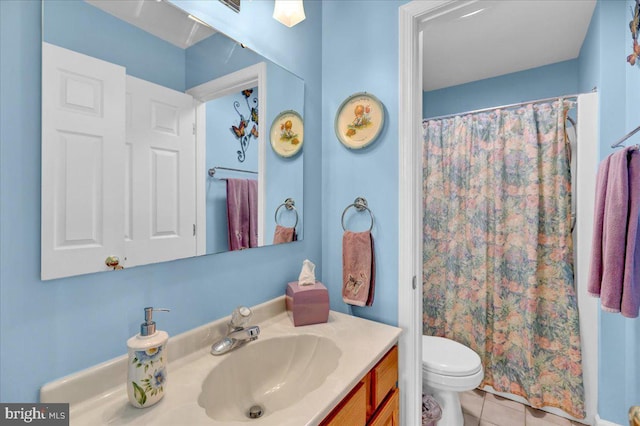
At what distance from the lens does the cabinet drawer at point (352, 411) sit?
0.75 metres

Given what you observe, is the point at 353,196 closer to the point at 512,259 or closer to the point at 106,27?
the point at 106,27

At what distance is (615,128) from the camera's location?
5.25ft

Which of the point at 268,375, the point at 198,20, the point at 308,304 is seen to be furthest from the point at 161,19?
the point at 268,375

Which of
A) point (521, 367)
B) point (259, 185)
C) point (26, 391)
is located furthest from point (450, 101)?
point (26, 391)

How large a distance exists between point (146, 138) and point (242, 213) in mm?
401

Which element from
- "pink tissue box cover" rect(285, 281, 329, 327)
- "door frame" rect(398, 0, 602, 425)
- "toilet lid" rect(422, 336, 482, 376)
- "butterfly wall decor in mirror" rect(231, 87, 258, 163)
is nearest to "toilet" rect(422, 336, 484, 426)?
"toilet lid" rect(422, 336, 482, 376)

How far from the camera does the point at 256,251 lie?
117 cm

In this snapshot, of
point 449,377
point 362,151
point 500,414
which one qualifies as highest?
point 362,151

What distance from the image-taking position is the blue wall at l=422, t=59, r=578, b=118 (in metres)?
2.54

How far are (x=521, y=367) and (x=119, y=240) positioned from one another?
8.05 feet

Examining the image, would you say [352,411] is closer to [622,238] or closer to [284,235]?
[284,235]

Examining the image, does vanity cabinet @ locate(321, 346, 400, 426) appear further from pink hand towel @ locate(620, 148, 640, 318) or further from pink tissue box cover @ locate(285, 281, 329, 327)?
pink hand towel @ locate(620, 148, 640, 318)

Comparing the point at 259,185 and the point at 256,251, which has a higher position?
the point at 259,185

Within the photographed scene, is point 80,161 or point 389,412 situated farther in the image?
point 389,412
